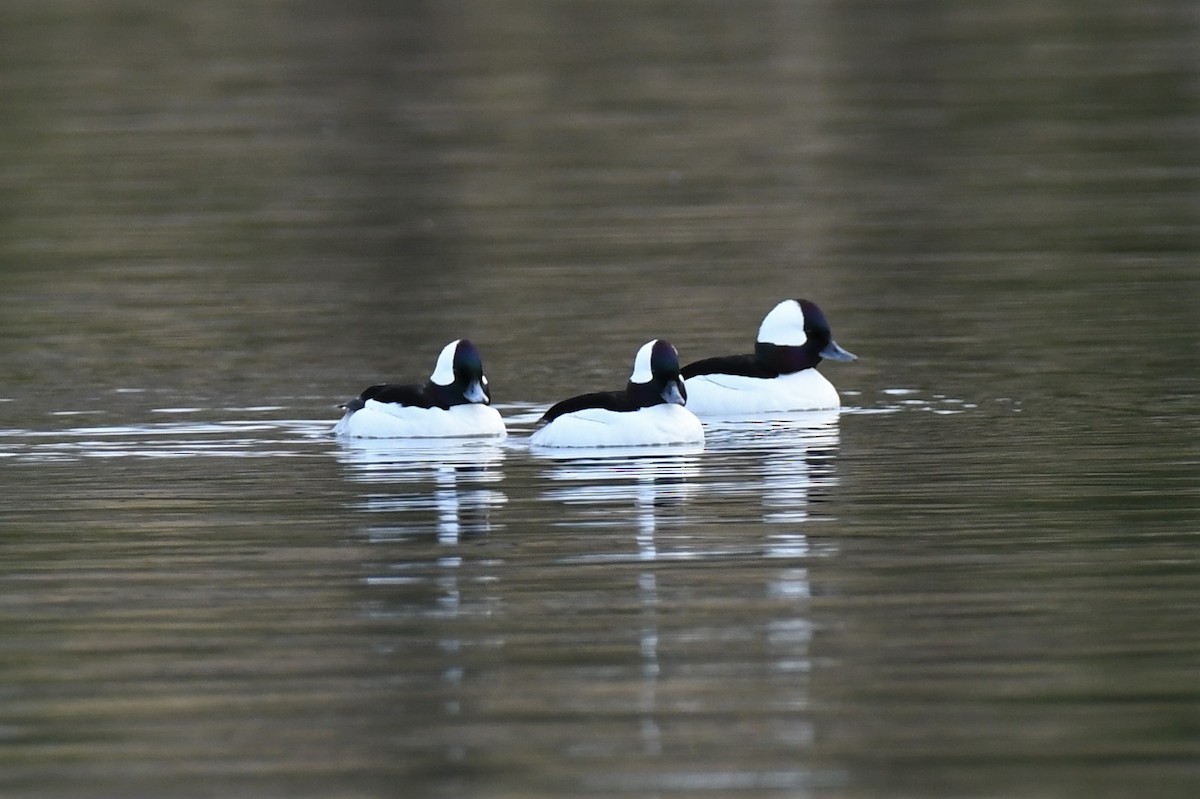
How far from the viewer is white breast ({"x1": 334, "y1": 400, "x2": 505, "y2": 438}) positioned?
650 inches

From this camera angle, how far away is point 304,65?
5025 centimetres

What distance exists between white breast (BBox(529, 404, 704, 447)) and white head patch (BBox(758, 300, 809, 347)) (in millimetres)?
2816

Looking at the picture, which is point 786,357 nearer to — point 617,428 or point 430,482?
point 617,428

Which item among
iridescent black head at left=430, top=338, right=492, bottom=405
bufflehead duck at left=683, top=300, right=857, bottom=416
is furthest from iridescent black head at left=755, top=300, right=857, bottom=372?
iridescent black head at left=430, top=338, right=492, bottom=405

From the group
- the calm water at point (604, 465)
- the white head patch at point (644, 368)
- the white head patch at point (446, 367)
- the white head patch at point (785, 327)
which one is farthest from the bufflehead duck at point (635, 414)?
the white head patch at point (785, 327)

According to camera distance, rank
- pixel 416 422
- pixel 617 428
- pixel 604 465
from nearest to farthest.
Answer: pixel 604 465 < pixel 617 428 < pixel 416 422

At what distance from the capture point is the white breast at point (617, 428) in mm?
16062

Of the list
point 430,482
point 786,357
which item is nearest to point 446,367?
point 430,482

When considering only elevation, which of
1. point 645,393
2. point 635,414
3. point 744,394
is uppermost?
point 645,393

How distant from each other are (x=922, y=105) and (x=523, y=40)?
1371 cm

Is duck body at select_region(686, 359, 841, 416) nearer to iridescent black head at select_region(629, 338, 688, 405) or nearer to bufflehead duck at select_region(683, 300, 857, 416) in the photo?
bufflehead duck at select_region(683, 300, 857, 416)

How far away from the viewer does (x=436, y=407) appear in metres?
16.7

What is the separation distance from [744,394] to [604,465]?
9.54ft

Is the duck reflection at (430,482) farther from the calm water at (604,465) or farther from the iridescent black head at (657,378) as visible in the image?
the iridescent black head at (657,378)
